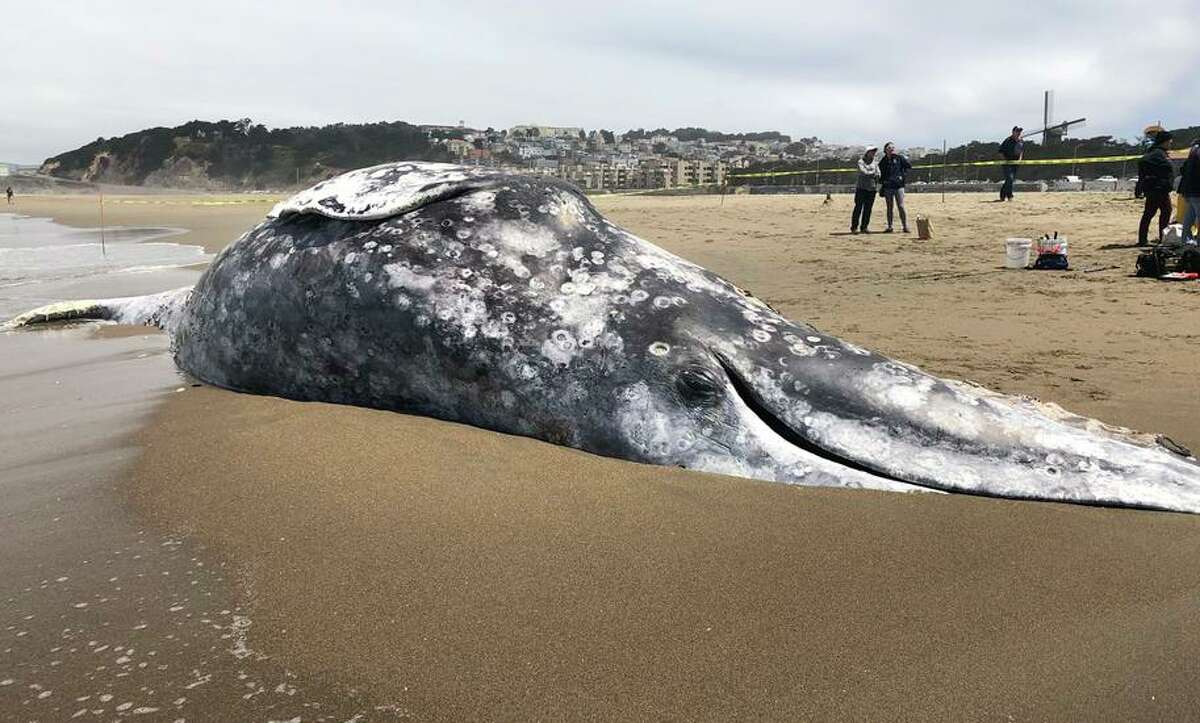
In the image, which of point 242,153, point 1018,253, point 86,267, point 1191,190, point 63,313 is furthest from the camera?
point 242,153

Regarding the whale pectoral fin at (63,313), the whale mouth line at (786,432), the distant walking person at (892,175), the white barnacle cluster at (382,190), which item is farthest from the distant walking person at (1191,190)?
the whale pectoral fin at (63,313)

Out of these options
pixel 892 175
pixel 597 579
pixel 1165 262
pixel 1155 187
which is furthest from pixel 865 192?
pixel 597 579

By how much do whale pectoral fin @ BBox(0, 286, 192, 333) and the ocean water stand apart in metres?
1.38

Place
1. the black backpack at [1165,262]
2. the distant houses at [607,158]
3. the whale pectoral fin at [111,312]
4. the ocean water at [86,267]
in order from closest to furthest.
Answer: the whale pectoral fin at [111,312]
the black backpack at [1165,262]
the ocean water at [86,267]
the distant houses at [607,158]

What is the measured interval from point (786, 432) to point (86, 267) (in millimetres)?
13784

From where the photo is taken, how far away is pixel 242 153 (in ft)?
404

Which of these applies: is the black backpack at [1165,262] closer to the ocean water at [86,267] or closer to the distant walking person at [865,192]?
the distant walking person at [865,192]

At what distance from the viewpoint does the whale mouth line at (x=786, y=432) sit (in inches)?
112

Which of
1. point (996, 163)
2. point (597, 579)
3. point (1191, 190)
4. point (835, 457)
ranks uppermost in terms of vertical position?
point (996, 163)

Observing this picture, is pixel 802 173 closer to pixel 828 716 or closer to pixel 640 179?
pixel 828 716

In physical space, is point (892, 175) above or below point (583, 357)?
above

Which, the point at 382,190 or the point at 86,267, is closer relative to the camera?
the point at 382,190

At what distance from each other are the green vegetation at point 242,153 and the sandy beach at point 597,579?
10915 centimetres

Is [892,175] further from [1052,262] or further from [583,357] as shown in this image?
[583,357]
